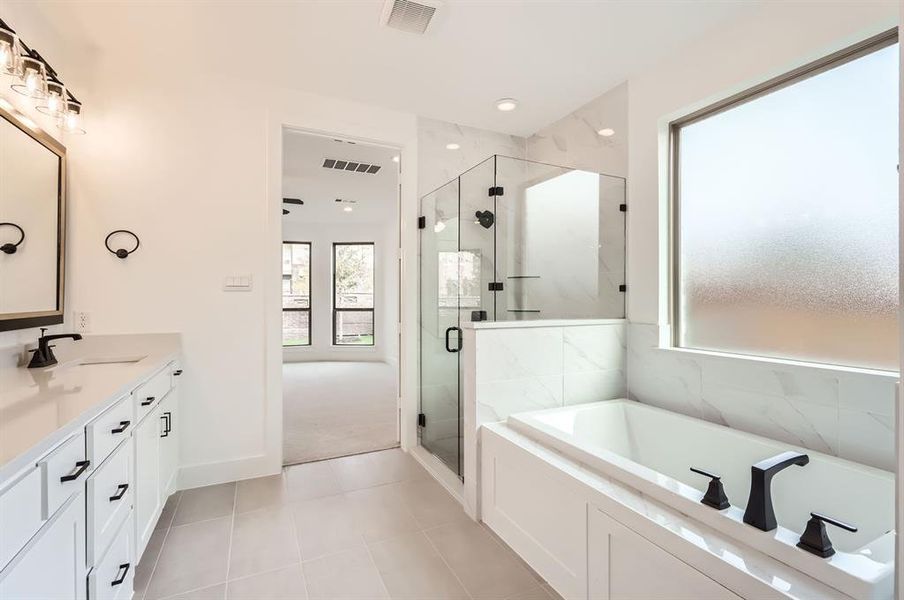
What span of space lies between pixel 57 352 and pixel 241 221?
1.20m

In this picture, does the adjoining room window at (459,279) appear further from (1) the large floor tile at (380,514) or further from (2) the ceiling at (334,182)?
(1) the large floor tile at (380,514)

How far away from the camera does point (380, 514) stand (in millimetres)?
2404


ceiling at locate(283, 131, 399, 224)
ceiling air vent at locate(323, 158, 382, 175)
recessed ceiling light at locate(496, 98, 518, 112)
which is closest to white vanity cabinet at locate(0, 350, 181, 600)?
ceiling at locate(283, 131, 399, 224)

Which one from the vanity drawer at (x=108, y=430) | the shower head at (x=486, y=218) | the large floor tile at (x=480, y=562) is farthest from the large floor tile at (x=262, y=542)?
the shower head at (x=486, y=218)

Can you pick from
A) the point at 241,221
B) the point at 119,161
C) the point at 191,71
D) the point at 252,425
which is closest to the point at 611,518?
the point at 252,425

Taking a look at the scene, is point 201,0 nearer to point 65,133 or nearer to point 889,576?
point 65,133

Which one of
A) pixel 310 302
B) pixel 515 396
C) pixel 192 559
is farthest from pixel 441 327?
pixel 310 302

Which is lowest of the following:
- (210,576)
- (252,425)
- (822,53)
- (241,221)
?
(210,576)

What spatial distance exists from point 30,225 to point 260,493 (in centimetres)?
185

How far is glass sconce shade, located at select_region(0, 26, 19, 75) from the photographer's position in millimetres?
1672

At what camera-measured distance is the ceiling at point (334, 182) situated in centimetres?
415

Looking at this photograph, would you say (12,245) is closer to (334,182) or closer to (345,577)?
(345,577)

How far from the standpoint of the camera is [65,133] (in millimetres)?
2424

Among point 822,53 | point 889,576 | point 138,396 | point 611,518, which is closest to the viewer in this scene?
point 889,576
